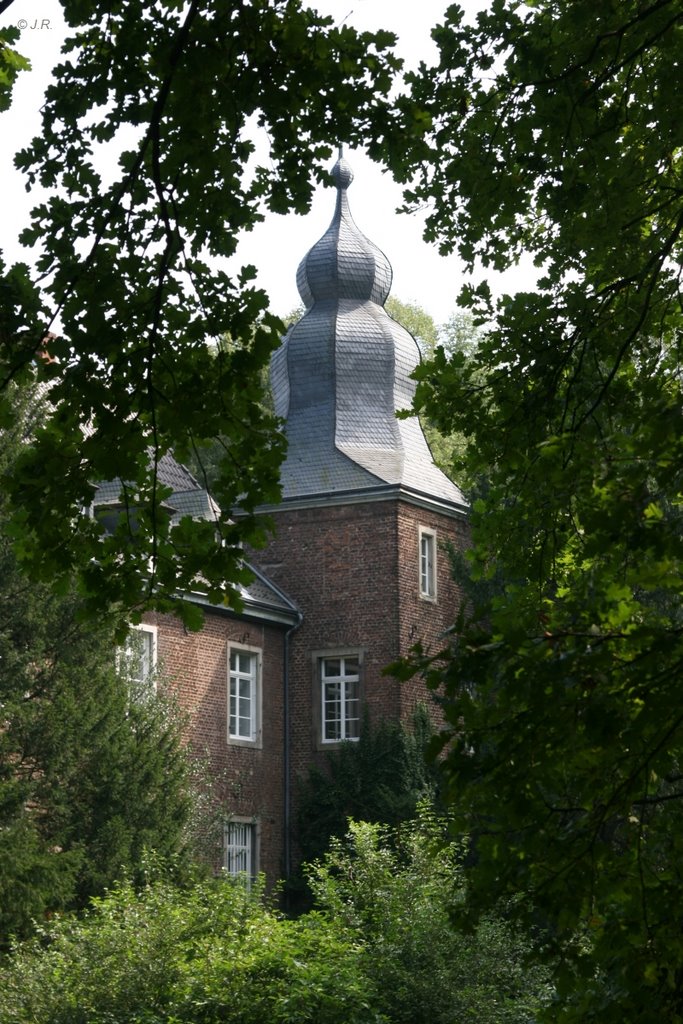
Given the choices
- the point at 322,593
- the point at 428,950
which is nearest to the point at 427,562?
the point at 322,593

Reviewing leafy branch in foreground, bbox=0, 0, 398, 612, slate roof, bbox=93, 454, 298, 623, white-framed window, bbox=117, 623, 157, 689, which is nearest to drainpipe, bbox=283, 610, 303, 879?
slate roof, bbox=93, 454, 298, 623

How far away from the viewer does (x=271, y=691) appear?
27.2 metres

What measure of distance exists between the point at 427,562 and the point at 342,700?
295cm

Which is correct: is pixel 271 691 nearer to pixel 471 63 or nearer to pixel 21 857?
pixel 21 857

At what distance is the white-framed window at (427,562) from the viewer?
92.8 feet

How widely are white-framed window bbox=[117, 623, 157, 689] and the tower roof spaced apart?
15.9ft

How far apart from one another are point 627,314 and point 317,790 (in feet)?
64.0

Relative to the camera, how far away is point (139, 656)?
20.9 meters

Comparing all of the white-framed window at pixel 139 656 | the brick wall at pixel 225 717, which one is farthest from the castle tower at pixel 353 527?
the white-framed window at pixel 139 656

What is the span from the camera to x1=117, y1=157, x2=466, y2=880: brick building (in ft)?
84.7

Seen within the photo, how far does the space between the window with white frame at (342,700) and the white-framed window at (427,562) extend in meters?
1.83

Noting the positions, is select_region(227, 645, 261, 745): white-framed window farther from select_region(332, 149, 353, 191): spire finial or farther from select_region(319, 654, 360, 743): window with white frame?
select_region(332, 149, 353, 191): spire finial

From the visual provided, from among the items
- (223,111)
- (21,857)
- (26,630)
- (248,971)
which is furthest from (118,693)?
(223,111)

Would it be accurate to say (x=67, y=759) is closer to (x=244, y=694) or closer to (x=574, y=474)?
(x=244, y=694)
